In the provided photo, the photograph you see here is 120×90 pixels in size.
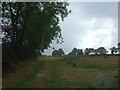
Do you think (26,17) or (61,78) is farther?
(26,17)

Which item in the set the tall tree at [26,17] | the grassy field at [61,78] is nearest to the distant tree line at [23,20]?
the tall tree at [26,17]

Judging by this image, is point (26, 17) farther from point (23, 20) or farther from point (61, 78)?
point (61, 78)

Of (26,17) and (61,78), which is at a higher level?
(26,17)

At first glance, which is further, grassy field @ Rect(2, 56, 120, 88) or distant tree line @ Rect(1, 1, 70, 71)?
distant tree line @ Rect(1, 1, 70, 71)

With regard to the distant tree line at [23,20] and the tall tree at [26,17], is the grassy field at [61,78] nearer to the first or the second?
the distant tree line at [23,20]

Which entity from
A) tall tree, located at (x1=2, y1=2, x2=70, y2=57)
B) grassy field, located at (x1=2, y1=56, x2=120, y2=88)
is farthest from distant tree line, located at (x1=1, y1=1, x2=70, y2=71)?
grassy field, located at (x1=2, y1=56, x2=120, y2=88)

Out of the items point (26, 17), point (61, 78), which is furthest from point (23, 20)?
point (61, 78)

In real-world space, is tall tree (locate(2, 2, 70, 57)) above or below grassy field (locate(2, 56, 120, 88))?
above

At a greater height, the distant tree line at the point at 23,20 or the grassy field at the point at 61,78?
the distant tree line at the point at 23,20

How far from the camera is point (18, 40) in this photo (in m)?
29.4

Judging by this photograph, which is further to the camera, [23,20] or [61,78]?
[23,20]

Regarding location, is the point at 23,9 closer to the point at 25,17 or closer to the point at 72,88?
the point at 25,17

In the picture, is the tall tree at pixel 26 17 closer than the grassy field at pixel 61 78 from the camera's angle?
No

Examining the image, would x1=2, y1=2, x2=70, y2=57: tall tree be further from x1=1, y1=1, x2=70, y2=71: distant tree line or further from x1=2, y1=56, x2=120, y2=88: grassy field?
x1=2, y1=56, x2=120, y2=88: grassy field
